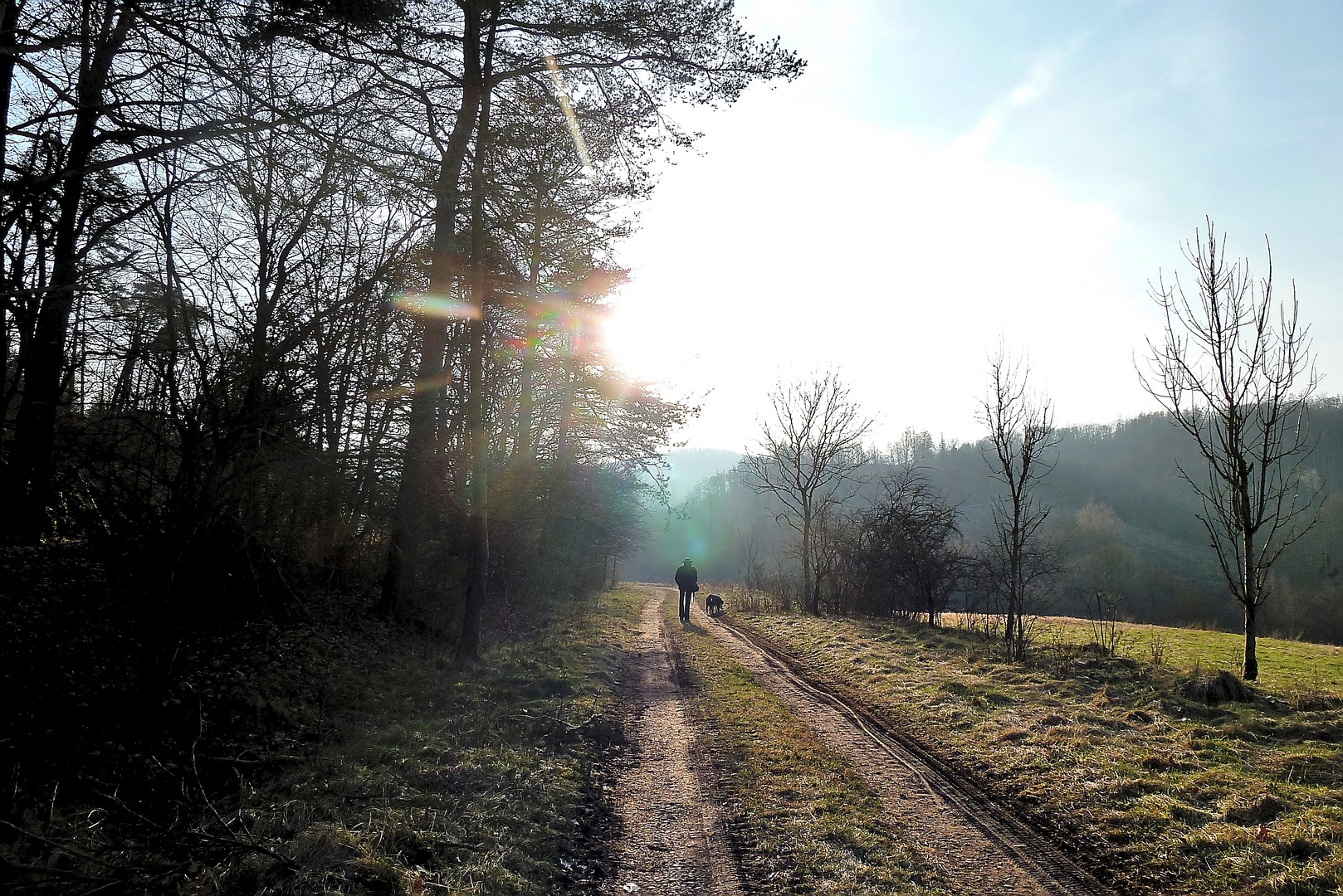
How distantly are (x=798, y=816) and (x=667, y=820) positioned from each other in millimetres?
1113

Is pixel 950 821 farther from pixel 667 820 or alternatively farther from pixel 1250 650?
pixel 1250 650

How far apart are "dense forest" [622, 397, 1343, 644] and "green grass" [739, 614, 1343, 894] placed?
31.0ft

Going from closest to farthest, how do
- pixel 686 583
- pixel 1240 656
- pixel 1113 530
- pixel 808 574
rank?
pixel 1240 656
pixel 686 583
pixel 808 574
pixel 1113 530

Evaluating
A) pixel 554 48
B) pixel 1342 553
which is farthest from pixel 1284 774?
pixel 1342 553

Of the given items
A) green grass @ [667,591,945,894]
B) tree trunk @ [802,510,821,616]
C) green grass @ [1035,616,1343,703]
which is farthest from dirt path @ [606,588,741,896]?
tree trunk @ [802,510,821,616]

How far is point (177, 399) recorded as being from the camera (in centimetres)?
484

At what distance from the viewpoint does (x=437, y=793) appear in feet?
17.7

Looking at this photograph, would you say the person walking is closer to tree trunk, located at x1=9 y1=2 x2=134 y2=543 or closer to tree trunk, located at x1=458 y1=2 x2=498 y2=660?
tree trunk, located at x1=458 y1=2 x2=498 y2=660

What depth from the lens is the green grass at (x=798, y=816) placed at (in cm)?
456

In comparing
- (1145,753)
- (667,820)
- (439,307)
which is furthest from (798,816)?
(439,307)

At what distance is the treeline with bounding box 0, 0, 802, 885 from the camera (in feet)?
16.3

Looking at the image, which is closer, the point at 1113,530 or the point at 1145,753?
the point at 1145,753

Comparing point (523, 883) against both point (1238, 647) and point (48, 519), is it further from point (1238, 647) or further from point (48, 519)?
point (1238, 647)

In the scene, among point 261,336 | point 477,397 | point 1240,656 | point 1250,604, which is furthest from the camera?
point 1240,656
